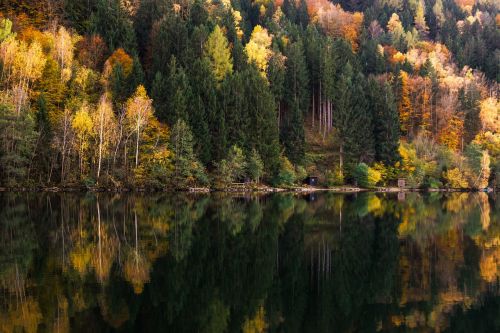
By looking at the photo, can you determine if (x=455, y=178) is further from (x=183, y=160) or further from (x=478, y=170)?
(x=183, y=160)

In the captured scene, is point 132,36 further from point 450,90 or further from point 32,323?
point 32,323

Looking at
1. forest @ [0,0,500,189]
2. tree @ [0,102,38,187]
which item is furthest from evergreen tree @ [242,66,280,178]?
tree @ [0,102,38,187]

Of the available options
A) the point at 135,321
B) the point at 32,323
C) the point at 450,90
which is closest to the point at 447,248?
the point at 135,321

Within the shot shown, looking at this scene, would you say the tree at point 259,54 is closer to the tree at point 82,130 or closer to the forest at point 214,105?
the forest at point 214,105

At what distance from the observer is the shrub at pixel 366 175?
85.7 metres

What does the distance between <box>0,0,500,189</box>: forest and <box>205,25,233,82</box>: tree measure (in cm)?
23

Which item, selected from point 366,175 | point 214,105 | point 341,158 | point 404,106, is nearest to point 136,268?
point 214,105

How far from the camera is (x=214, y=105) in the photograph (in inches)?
3137

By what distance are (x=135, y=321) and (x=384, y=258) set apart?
13219mm

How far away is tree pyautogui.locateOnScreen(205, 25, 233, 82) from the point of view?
291 feet

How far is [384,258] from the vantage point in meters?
23.7

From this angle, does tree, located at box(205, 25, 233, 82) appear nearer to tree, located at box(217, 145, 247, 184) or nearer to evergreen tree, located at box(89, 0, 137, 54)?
evergreen tree, located at box(89, 0, 137, 54)

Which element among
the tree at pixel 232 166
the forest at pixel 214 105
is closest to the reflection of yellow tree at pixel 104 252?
the forest at pixel 214 105

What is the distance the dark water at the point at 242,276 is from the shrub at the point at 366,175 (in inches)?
1966
